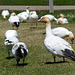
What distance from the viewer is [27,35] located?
1298 centimetres

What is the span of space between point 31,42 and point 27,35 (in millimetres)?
1428

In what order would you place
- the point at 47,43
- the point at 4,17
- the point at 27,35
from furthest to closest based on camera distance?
1. the point at 4,17
2. the point at 27,35
3. the point at 47,43

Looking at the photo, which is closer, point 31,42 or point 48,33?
point 48,33

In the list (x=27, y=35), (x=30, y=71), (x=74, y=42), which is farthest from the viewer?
(x=27, y=35)

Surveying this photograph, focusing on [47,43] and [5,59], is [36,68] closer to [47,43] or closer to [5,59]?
[47,43]

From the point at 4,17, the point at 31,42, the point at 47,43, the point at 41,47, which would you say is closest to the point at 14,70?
the point at 47,43

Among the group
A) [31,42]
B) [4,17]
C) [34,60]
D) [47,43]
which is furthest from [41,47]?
[4,17]

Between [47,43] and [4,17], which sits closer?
[47,43]

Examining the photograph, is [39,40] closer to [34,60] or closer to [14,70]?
[34,60]

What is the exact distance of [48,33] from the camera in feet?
27.7

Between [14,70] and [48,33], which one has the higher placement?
[48,33]

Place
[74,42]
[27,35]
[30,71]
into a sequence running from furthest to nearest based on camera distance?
[27,35], [74,42], [30,71]
